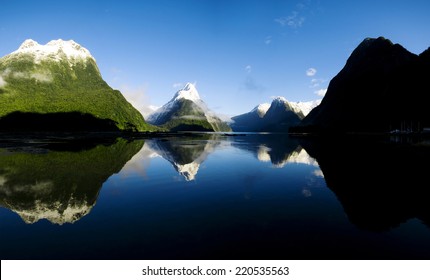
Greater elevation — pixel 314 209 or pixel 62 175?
pixel 62 175

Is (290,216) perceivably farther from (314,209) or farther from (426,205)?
(426,205)

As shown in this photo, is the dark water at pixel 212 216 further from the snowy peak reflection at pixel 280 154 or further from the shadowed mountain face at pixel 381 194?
the snowy peak reflection at pixel 280 154

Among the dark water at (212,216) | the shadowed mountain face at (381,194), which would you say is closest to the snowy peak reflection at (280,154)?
the shadowed mountain face at (381,194)

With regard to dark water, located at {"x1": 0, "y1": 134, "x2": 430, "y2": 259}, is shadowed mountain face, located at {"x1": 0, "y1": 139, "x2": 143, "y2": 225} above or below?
above

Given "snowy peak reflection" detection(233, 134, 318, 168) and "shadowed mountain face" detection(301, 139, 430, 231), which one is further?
"snowy peak reflection" detection(233, 134, 318, 168)


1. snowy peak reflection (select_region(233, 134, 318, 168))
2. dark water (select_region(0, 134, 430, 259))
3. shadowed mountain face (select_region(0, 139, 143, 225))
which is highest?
snowy peak reflection (select_region(233, 134, 318, 168))

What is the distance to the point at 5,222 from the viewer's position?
58.6 feet

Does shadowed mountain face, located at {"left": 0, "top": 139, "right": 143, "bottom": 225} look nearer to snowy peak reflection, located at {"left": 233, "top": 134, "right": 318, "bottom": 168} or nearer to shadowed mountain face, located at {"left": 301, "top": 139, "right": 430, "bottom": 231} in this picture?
shadowed mountain face, located at {"left": 301, "top": 139, "right": 430, "bottom": 231}

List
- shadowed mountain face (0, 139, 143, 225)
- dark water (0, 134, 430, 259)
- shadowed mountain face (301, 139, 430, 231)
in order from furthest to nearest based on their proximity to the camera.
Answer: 1. shadowed mountain face (0, 139, 143, 225)
2. shadowed mountain face (301, 139, 430, 231)
3. dark water (0, 134, 430, 259)

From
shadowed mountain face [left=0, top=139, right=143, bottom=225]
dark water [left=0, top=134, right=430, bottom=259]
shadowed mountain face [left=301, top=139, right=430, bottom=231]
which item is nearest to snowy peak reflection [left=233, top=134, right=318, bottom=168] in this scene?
shadowed mountain face [left=301, top=139, right=430, bottom=231]

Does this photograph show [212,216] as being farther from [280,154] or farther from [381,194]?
[280,154]
